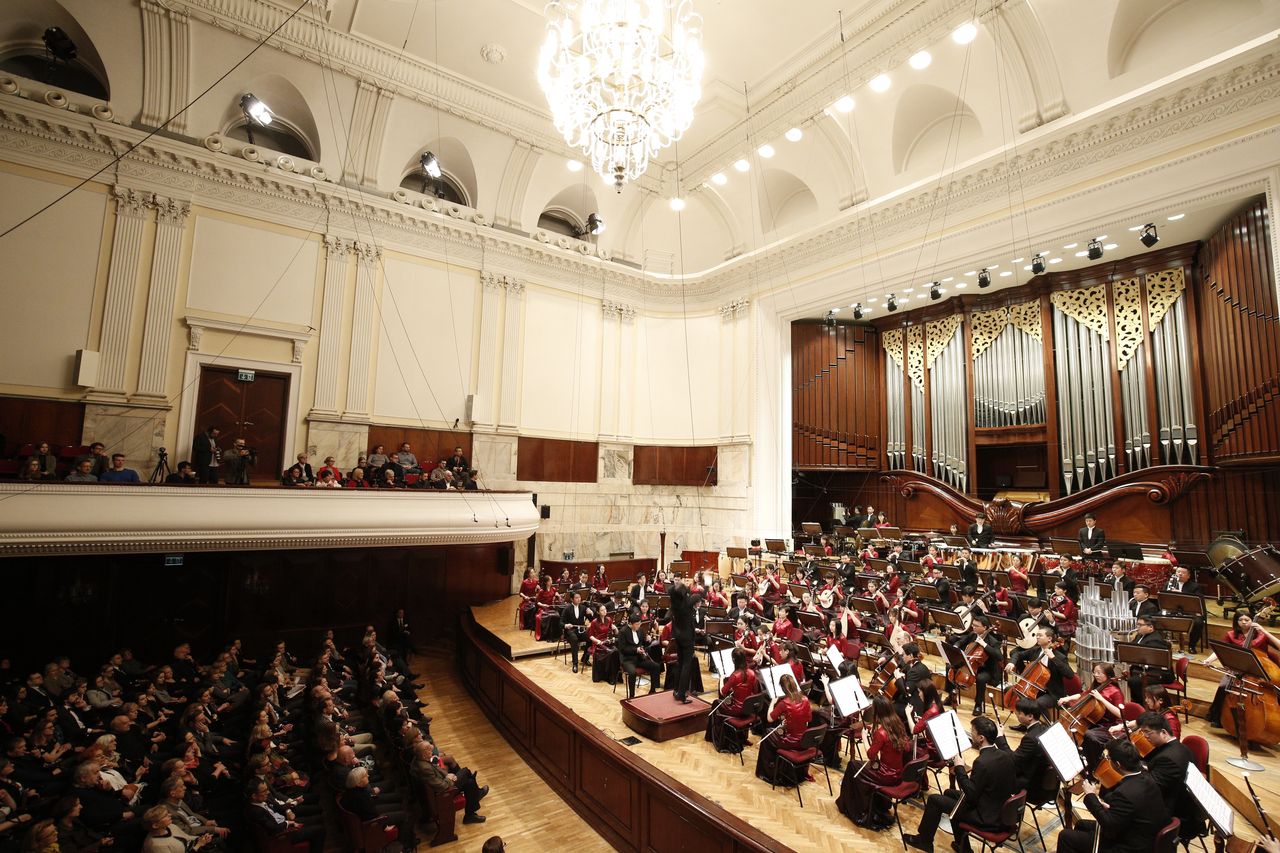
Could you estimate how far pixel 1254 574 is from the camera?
778 cm

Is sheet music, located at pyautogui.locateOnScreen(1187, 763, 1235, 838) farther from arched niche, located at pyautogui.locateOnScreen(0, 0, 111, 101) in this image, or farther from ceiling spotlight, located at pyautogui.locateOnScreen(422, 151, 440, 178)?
arched niche, located at pyautogui.locateOnScreen(0, 0, 111, 101)

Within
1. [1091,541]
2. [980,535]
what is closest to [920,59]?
[1091,541]

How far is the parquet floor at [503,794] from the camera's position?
5688 mm

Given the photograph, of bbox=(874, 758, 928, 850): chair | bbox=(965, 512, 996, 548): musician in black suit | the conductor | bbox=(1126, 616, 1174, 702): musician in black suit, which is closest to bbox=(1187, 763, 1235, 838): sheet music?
bbox=(874, 758, 928, 850): chair

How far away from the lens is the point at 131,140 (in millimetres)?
10383

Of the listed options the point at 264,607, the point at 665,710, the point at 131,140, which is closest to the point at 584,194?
the point at 131,140

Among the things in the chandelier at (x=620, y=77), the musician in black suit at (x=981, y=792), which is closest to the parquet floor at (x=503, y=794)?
the musician in black suit at (x=981, y=792)

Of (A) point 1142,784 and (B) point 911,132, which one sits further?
(B) point 911,132

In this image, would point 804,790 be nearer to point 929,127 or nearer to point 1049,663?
point 1049,663

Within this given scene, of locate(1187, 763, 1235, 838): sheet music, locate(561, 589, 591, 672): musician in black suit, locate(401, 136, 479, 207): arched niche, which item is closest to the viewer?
locate(1187, 763, 1235, 838): sheet music

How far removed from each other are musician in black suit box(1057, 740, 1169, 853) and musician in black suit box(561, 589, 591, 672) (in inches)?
242

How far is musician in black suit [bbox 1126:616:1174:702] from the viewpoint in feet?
18.3

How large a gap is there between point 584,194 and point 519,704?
1207 cm

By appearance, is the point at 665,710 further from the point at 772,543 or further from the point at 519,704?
the point at 772,543
